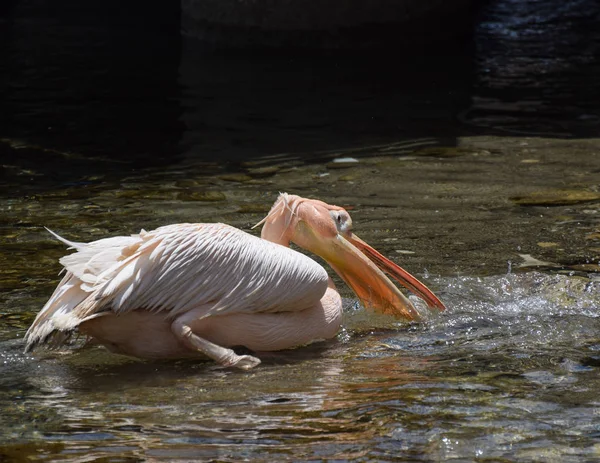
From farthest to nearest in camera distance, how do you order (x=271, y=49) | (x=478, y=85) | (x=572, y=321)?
(x=271, y=49)
(x=478, y=85)
(x=572, y=321)

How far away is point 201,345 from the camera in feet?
10.8

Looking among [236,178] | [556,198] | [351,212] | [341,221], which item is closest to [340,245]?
[341,221]

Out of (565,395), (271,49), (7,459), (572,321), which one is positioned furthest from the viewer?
(271,49)

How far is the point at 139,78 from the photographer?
31.0 ft

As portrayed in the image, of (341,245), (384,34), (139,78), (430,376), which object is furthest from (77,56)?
(430,376)

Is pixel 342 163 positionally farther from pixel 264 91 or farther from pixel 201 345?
pixel 201 345

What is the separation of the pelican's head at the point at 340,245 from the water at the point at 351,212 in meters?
0.11

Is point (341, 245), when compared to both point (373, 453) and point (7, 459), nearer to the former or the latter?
point (373, 453)

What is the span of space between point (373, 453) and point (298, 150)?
14.4 ft

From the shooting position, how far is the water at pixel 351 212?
8.96 feet

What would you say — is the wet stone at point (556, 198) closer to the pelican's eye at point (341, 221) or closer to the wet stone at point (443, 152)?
the wet stone at point (443, 152)

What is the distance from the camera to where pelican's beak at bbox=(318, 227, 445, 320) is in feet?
12.4

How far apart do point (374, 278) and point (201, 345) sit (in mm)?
800

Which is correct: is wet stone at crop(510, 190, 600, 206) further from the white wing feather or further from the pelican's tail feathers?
the pelican's tail feathers
